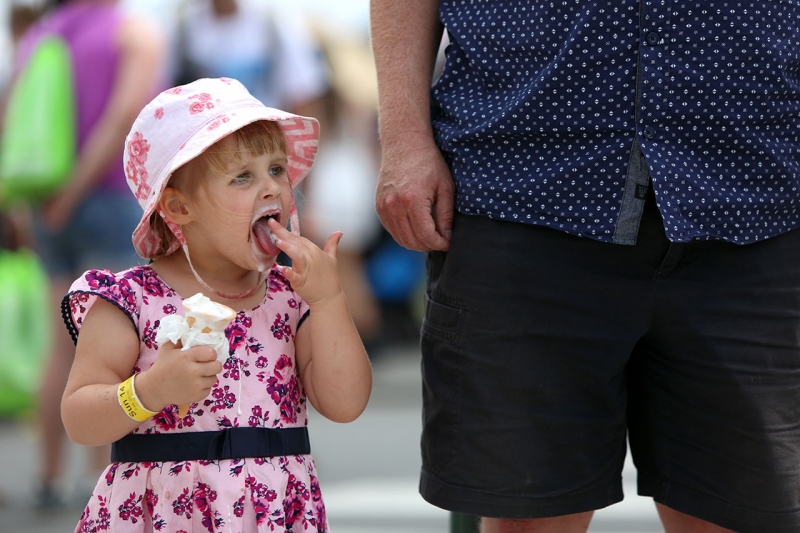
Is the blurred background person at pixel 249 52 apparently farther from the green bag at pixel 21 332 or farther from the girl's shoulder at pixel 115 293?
the girl's shoulder at pixel 115 293

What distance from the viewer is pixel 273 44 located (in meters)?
4.68

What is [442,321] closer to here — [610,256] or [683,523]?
[610,256]

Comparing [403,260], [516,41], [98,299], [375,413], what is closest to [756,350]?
[516,41]

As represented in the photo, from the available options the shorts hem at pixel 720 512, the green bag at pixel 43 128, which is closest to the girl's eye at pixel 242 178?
the shorts hem at pixel 720 512

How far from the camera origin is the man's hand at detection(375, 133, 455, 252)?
86.8 inches

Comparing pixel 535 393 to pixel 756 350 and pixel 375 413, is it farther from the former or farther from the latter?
pixel 375 413

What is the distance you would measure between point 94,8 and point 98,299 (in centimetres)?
271

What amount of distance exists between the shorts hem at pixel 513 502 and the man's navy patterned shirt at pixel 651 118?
1.71ft

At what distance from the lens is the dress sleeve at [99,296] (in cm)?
211

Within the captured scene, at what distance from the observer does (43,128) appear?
438cm

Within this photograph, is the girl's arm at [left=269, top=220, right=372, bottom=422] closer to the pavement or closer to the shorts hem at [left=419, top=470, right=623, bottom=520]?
the shorts hem at [left=419, top=470, right=623, bottom=520]

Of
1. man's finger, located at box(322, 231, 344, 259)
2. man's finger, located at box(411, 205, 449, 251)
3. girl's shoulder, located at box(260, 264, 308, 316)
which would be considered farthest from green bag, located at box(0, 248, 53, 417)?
man's finger, located at box(411, 205, 449, 251)

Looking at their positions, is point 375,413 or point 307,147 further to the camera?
point 375,413

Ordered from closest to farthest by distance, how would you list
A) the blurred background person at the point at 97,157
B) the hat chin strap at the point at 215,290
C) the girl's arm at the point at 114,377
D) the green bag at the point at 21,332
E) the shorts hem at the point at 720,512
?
1. the girl's arm at the point at 114,377
2. the shorts hem at the point at 720,512
3. the hat chin strap at the point at 215,290
4. the blurred background person at the point at 97,157
5. the green bag at the point at 21,332
